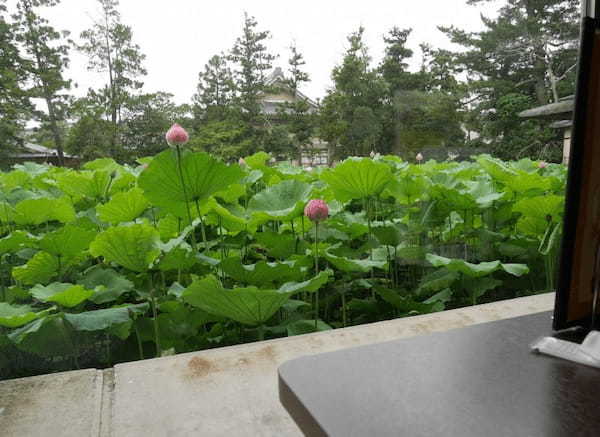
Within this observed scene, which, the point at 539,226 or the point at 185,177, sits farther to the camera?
the point at 539,226

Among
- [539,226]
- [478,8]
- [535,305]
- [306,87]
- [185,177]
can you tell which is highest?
[478,8]

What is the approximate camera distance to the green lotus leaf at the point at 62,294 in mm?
713

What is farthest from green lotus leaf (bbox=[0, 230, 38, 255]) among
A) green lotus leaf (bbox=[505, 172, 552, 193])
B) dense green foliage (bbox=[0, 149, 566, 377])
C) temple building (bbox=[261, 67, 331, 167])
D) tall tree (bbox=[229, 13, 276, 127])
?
temple building (bbox=[261, 67, 331, 167])

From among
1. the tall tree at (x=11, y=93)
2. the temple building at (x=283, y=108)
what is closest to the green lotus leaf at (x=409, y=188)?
the temple building at (x=283, y=108)

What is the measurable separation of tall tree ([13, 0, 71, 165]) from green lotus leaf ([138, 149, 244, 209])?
1.30 m

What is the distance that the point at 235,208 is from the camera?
45.2 inches

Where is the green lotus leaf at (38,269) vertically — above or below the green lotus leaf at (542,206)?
below

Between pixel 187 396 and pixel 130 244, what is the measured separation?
1.00ft

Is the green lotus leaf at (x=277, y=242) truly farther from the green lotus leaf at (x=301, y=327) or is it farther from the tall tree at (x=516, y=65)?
the tall tree at (x=516, y=65)

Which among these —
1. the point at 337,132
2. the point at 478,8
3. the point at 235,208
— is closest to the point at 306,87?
the point at 337,132

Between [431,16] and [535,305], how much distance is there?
1.60 metres

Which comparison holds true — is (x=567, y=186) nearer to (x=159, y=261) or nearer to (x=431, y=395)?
(x=431, y=395)

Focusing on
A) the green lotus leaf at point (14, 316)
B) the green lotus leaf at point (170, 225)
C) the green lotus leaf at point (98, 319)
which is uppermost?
the green lotus leaf at point (170, 225)

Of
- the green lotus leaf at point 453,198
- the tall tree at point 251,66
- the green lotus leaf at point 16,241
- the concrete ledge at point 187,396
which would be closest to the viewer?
the concrete ledge at point 187,396
